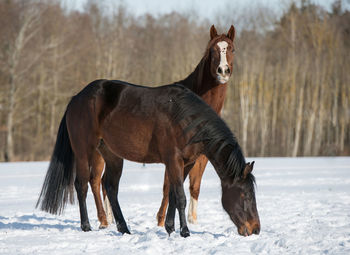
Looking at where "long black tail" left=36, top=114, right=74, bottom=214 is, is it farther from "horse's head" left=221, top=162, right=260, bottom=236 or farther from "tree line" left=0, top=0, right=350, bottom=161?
"tree line" left=0, top=0, right=350, bottom=161

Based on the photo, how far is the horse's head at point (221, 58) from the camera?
5270mm

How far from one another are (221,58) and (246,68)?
997 inches

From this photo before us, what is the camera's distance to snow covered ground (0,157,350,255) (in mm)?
4078

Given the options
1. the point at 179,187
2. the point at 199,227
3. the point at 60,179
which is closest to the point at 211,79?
the point at 179,187

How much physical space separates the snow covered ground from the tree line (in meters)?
16.6

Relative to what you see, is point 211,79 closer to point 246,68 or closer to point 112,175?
point 112,175

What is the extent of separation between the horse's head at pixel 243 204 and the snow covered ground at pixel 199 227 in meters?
0.11

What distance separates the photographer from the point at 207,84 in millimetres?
5719

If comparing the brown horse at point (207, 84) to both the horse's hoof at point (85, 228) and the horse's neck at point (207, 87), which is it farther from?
the horse's hoof at point (85, 228)

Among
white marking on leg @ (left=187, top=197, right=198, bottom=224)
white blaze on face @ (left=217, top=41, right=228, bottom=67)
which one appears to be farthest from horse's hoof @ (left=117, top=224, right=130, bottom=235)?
white blaze on face @ (left=217, top=41, right=228, bottom=67)

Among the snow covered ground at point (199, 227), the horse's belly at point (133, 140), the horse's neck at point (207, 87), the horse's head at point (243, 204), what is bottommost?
the snow covered ground at point (199, 227)

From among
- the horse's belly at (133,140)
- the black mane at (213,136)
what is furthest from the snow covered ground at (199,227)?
the horse's belly at (133,140)

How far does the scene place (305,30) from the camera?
31.0m

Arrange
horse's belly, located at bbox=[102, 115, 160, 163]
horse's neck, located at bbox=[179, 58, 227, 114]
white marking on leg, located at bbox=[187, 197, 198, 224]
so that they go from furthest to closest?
white marking on leg, located at bbox=[187, 197, 198, 224] < horse's neck, located at bbox=[179, 58, 227, 114] < horse's belly, located at bbox=[102, 115, 160, 163]
